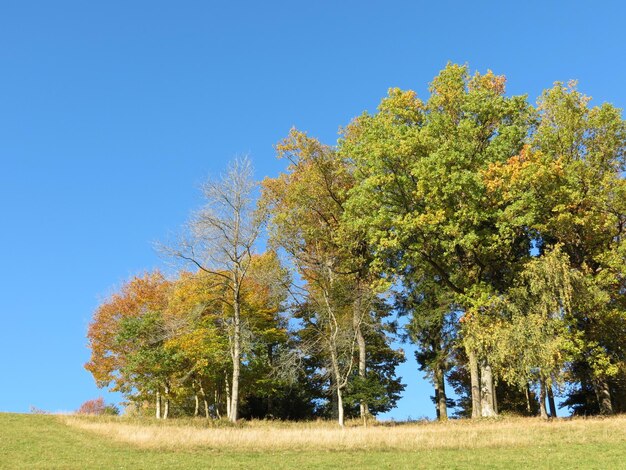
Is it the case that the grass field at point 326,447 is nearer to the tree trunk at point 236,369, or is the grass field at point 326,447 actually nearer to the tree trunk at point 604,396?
the tree trunk at point 604,396

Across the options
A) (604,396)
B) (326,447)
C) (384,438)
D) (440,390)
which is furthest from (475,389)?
(326,447)

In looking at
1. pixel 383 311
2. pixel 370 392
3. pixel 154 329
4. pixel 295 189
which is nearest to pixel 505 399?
pixel 383 311

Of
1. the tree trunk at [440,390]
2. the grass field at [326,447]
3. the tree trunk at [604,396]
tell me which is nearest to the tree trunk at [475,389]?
the grass field at [326,447]

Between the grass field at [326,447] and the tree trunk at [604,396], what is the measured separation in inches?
281

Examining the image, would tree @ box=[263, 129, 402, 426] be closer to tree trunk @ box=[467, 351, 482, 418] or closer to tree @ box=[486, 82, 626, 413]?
tree trunk @ box=[467, 351, 482, 418]

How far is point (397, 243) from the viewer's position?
33.8 metres

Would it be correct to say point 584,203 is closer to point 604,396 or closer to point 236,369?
point 604,396

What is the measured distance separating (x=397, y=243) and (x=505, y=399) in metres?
25.0

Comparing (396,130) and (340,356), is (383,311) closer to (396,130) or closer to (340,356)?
(340,356)

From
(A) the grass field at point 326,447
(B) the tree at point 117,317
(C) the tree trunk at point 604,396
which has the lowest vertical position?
(A) the grass field at point 326,447

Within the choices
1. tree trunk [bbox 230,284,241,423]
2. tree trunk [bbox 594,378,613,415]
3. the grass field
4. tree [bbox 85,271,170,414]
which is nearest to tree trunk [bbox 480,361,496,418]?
the grass field

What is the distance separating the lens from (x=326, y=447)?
2358 cm

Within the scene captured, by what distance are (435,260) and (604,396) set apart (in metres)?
13.2

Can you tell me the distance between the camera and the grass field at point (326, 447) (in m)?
19.6
